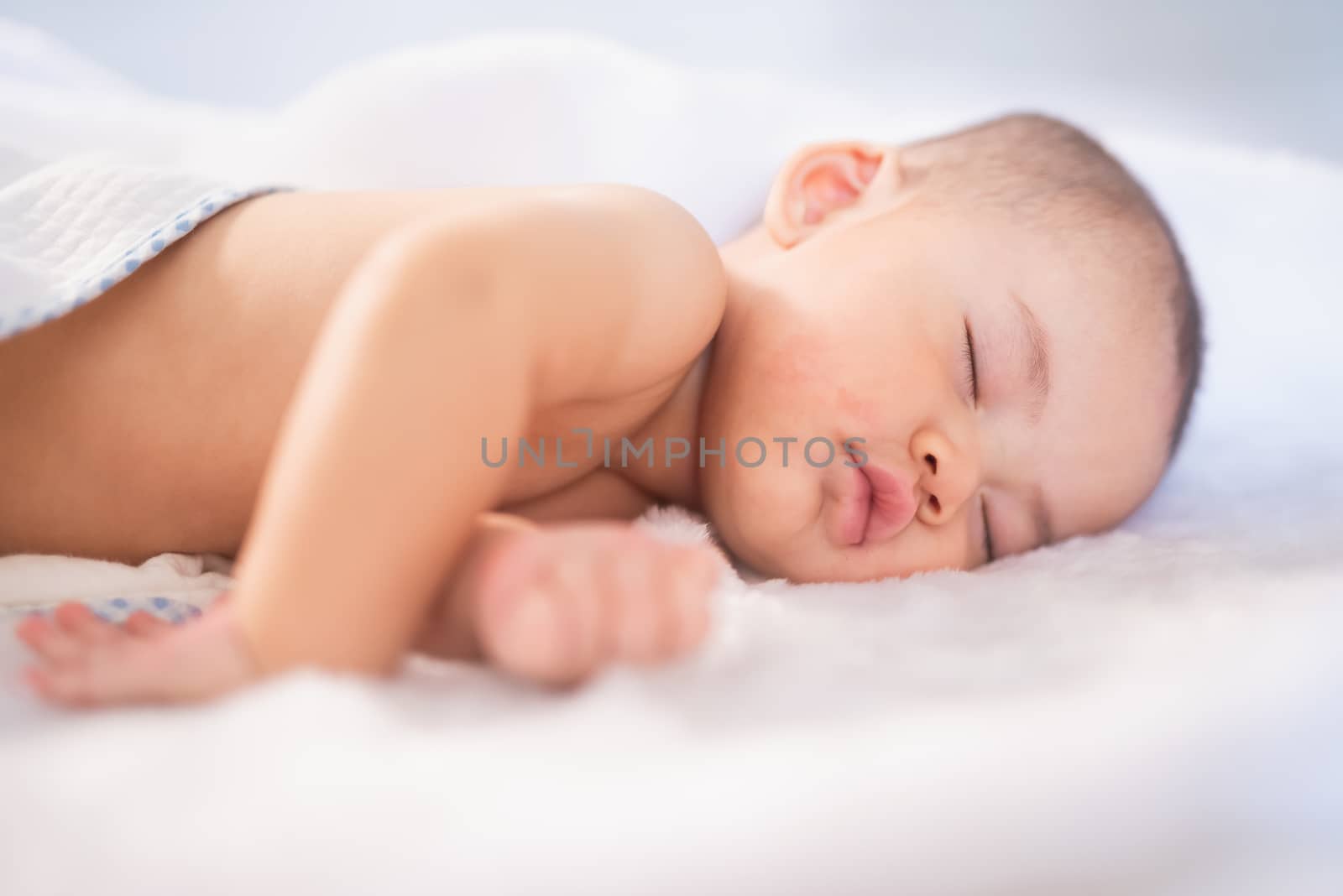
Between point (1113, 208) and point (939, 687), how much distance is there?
0.72 meters

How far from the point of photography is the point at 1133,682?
572 millimetres

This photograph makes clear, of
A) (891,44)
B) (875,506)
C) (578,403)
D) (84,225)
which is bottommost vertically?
(875,506)

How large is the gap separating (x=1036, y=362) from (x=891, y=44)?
1074mm

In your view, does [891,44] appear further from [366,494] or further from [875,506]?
[366,494]

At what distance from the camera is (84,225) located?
897mm

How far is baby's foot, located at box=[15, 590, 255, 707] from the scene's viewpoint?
20.5 inches

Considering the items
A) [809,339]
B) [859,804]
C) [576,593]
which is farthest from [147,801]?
[809,339]

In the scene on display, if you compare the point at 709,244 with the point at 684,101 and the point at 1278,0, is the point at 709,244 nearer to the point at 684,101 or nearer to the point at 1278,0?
the point at 684,101

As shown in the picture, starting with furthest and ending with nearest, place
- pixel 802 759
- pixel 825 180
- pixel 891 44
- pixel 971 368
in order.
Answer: pixel 891 44, pixel 825 180, pixel 971 368, pixel 802 759

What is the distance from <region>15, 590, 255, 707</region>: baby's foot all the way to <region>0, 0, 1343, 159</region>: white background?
143cm

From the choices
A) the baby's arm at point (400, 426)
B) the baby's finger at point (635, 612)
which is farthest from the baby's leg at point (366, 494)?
the baby's finger at point (635, 612)

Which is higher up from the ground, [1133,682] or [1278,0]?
[1278,0]

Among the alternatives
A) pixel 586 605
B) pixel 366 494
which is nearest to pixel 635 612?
pixel 586 605

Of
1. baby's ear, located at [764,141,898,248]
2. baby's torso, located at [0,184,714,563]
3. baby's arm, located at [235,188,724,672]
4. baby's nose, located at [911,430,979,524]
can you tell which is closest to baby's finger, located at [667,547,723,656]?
baby's arm, located at [235,188,724,672]
